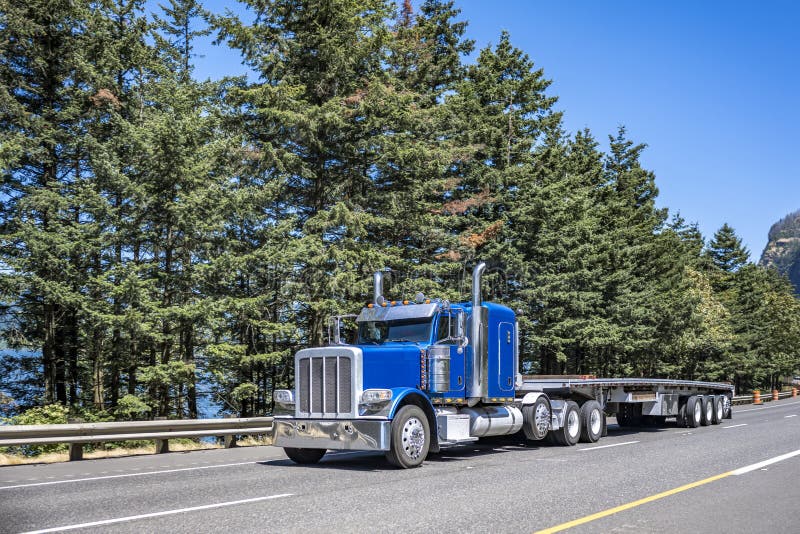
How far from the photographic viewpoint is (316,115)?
78.8ft

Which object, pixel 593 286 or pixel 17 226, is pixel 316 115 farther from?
pixel 593 286

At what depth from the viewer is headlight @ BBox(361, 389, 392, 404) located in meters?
11.6

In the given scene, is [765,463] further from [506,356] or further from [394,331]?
[394,331]

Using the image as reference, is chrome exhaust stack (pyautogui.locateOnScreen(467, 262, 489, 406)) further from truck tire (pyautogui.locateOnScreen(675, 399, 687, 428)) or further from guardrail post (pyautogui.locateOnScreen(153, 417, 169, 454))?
truck tire (pyautogui.locateOnScreen(675, 399, 687, 428))

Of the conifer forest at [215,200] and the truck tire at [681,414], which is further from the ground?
the conifer forest at [215,200]

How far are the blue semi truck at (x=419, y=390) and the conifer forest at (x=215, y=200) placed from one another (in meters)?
9.10

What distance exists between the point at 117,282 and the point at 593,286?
28145 mm

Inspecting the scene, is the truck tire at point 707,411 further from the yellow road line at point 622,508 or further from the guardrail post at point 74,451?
the guardrail post at point 74,451

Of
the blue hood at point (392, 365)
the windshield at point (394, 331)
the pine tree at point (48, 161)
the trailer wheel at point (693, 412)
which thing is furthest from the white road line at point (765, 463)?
the pine tree at point (48, 161)

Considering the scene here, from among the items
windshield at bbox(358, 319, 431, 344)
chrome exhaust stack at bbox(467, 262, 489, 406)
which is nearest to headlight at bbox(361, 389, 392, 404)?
windshield at bbox(358, 319, 431, 344)

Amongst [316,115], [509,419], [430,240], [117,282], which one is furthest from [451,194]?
[509,419]

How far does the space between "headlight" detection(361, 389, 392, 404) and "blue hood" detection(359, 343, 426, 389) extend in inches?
28.5

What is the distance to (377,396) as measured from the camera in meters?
11.6

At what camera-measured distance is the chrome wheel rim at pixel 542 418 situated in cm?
1573
